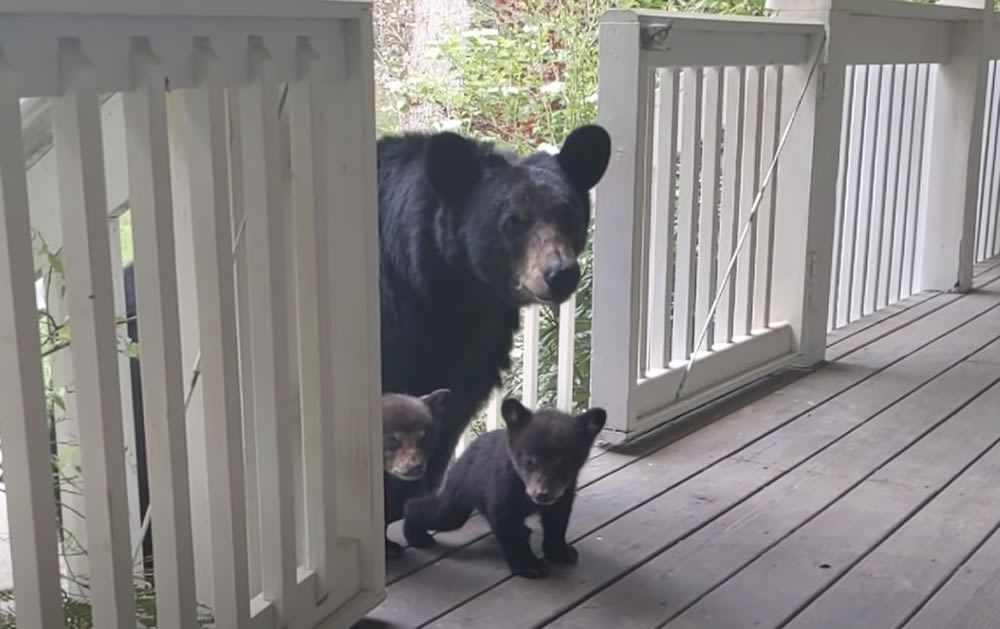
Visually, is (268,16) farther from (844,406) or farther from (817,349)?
(817,349)

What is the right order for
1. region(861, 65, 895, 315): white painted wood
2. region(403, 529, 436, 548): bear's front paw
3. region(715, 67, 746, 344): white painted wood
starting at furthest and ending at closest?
region(861, 65, 895, 315): white painted wood < region(715, 67, 746, 344): white painted wood < region(403, 529, 436, 548): bear's front paw

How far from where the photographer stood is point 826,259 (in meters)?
3.94

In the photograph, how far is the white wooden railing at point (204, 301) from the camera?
1.41 metres

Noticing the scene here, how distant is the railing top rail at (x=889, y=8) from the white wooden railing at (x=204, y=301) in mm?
2189

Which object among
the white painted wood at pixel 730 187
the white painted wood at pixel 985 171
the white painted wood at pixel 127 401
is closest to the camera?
the white painted wood at pixel 127 401

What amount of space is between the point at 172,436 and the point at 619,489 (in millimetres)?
1462

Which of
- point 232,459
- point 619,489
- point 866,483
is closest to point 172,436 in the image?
point 232,459

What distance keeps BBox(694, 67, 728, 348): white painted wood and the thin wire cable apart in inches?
1.1

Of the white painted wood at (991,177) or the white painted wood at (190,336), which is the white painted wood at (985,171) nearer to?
the white painted wood at (991,177)

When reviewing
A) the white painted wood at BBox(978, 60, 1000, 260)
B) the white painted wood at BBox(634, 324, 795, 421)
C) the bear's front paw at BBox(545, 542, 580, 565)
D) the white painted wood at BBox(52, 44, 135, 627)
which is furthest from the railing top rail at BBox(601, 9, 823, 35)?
the white painted wood at BBox(978, 60, 1000, 260)

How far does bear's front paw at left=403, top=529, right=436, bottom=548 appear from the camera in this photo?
2482 mm

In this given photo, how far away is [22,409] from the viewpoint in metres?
1.38

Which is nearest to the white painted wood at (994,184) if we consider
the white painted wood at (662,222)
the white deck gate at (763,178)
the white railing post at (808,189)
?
the white deck gate at (763,178)

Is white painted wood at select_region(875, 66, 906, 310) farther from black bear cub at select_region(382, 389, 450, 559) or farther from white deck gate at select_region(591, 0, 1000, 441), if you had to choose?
black bear cub at select_region(382, 389, 450, 559)
